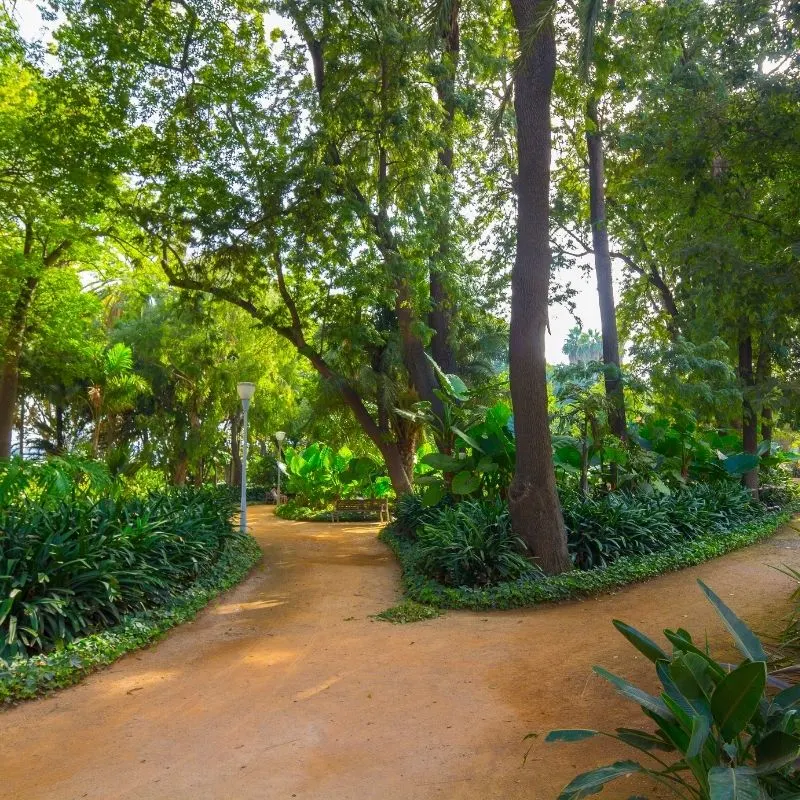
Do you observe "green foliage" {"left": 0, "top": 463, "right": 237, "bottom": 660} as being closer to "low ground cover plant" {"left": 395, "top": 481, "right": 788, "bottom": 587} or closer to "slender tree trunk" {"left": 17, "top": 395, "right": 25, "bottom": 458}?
"low ground cover plant" {"left": 395, "top": 481, "right": 788, "bottom": 587}

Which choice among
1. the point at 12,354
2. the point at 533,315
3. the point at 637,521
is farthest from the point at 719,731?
Answer: the point at 12,354

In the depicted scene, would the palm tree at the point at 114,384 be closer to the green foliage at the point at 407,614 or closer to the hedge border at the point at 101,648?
the hedge border at the point at 101,648

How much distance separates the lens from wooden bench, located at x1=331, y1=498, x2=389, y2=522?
18297 millimetres

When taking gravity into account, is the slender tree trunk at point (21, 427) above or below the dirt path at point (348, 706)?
above

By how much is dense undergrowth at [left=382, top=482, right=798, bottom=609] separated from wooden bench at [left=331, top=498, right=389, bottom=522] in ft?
21.4

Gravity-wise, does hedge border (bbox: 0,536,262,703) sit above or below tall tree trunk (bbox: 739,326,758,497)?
below

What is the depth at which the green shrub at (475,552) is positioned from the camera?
7871 millimetres

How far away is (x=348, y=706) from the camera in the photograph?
4.52 meters

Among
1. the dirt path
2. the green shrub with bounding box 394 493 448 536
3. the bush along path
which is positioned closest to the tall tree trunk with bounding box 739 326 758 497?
the dirt path

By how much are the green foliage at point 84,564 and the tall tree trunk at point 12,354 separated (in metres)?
6.17

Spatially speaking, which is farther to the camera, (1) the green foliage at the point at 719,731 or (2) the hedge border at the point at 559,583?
(2) the hedge border at the point at 559,583

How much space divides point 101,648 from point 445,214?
29.9 ft

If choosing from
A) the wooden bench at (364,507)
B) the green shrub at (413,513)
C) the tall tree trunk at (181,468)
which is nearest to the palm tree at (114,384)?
the tall tree trunk at (181,468)

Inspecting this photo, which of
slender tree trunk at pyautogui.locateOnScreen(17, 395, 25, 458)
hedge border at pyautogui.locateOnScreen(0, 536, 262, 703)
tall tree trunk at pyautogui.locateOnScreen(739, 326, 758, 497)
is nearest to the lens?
hedge border at pyautogui.locateOnScreen(0, 536, 262, 703)
